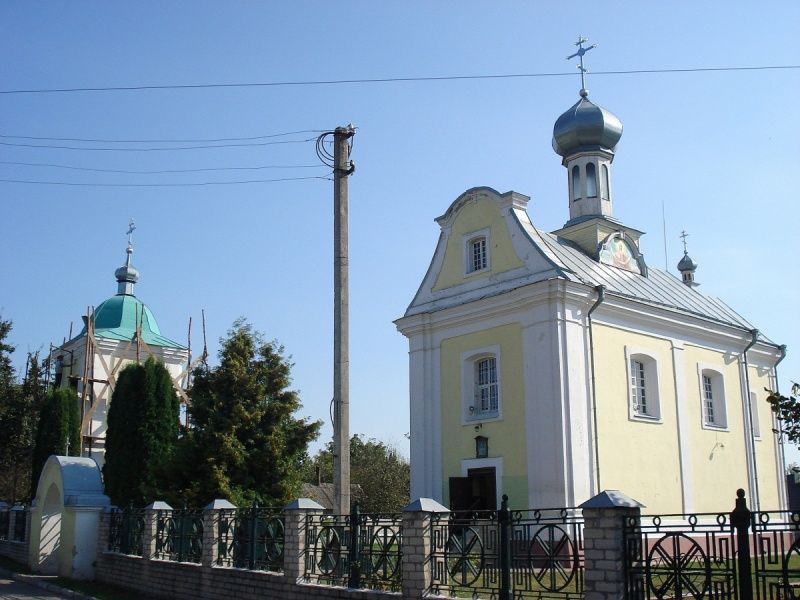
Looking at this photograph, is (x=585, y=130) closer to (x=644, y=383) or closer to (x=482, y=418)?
(x=644, y=383)

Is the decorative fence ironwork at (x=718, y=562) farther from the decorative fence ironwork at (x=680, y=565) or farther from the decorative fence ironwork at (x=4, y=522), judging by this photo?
the decorative fence ironwork at (x=4, y=522)

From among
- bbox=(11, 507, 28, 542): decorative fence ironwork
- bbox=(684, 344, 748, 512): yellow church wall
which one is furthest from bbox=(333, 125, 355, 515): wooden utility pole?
bbox=(11, 507, 28, 542): decorative fence ironwork

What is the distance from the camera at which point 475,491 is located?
63.1 feet

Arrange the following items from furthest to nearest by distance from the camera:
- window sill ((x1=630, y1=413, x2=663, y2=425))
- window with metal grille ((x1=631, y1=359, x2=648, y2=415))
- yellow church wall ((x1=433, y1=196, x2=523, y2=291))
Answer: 1. window with metal grille ((x1=631, y1=359, x2=648, y2=415))
2. yellow church wall ((x1=433, y1=196, x2=523, y2=291))
3. window sill ((x1=630, y1=413, x2=663, y2=425))

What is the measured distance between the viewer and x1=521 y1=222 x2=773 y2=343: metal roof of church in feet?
63.9

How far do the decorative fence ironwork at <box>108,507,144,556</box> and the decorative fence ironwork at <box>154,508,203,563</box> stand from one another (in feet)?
2.03

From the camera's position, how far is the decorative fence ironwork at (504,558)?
870cm

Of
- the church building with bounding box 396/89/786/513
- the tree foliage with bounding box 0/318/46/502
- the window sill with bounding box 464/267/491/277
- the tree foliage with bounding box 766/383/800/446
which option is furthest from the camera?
the tree foliage with bounding box 0/318/46/502

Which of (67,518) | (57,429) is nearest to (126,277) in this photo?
(57,429)

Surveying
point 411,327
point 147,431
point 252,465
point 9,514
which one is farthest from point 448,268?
point 9,514

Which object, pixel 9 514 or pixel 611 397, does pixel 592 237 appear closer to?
pixel 611 397

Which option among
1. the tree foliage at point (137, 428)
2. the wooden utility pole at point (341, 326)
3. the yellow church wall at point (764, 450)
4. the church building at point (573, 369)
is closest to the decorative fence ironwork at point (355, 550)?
the wooden utility pole at point (341, 326)

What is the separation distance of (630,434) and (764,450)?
662cm

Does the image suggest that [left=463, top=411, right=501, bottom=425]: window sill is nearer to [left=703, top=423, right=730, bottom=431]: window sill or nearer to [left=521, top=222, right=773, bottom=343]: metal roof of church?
[left=521, top=222, right=773, bottom=343]: metal roof of church
